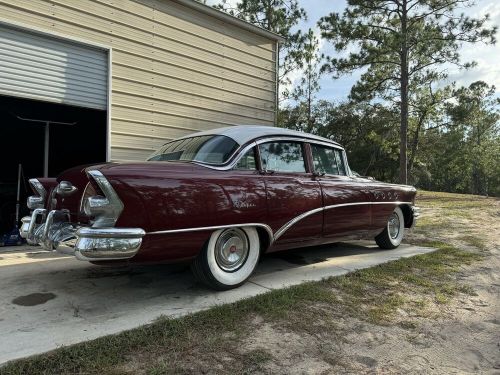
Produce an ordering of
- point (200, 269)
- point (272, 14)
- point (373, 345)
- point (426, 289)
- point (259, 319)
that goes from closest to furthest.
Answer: point (373, 345)
point (259, 319)
point (200, 269)
point (426, 289)
point (272, 14)

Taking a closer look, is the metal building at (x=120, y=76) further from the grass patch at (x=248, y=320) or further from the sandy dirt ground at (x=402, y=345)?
the sandy dirt ground at (x=402, y=345)

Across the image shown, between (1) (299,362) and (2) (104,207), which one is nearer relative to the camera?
(1) (299,362)

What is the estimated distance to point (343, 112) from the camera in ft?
98.5

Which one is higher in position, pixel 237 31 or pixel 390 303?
pixel 237 31

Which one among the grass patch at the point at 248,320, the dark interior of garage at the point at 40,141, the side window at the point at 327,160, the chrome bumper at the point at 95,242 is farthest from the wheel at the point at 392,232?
the dark interior of garage at the point at 40,141

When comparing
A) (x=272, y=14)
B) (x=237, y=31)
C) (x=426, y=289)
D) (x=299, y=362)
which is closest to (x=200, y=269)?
(x=299, y=362)

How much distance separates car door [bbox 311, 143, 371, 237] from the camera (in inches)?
200

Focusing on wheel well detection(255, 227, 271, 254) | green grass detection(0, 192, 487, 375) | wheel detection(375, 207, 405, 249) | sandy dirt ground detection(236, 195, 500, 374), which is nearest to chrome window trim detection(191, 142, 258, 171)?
wheel well detection(255, 227, 271, 254)

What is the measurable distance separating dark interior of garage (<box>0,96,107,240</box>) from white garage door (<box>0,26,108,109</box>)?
183 cm

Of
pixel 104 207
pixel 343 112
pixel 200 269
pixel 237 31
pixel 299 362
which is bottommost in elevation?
pixel 299 362

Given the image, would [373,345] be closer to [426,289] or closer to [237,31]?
[426,289]

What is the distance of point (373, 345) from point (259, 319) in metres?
0.92

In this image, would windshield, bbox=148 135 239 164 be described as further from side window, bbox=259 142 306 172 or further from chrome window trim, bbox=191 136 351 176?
side window, bbox=259 142 306 172

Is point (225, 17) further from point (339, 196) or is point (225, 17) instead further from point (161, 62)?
point (339, 196)
